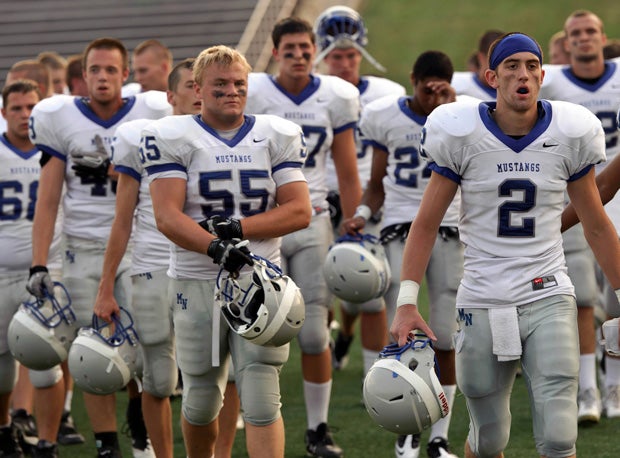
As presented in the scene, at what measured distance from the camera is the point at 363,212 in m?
6.19

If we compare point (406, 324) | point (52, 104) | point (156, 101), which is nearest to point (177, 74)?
point (156, 101)

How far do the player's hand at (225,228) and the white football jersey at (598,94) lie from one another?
2.63m

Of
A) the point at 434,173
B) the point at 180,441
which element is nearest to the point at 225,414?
the point at 180,441

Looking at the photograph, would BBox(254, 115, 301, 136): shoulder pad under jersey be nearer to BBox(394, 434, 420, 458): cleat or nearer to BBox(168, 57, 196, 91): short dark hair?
BBox(168, 57, 196, 91): short dark hair

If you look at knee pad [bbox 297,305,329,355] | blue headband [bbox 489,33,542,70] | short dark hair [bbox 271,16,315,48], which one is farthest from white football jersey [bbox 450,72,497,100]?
blue headband [bbox 489,33,542,70]

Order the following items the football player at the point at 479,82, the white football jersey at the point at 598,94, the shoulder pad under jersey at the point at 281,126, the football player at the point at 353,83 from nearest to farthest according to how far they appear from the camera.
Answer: the shoulder pad under jersey at the point at 281,126
the white football jersey at the point at 598,94
the football player at the point at 353,83
the football player at the point at 479,82

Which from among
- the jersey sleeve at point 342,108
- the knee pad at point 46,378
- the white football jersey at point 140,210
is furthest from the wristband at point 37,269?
the jersey sleeve at point 342,108

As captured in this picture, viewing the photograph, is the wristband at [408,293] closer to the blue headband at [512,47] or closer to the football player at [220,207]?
the football player at [220,207]

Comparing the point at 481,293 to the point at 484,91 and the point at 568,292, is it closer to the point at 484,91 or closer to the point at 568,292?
the point at 568,292

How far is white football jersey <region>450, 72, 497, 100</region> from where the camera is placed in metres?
7.57

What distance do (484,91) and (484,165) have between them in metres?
3.33

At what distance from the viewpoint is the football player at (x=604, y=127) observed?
21.1 feet

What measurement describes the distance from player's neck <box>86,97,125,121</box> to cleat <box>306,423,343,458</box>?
177cm

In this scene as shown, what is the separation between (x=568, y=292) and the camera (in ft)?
14.3
